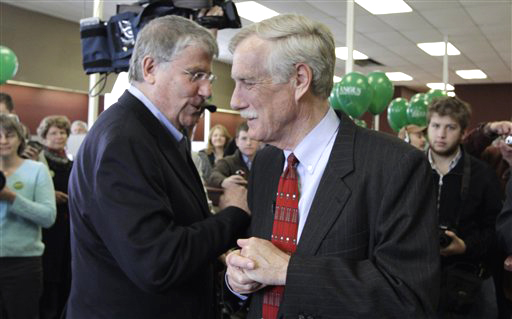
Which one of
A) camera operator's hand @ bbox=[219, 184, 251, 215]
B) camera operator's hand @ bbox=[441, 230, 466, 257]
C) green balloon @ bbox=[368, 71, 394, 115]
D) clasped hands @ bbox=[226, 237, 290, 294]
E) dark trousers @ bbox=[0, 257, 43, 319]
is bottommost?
dark trousers @ bbox=[0, 257, 43, 319]

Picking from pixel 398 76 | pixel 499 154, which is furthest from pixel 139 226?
pixel 398 76

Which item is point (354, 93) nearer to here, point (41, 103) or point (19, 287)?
point (19, 287)

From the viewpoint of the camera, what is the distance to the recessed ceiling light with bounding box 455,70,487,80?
11985 millimetres

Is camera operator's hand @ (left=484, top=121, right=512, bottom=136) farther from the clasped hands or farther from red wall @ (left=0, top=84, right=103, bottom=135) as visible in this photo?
red wall @ (left=0, top=84, right=103, bottom=135)

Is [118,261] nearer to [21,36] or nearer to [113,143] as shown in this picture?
[113,143]

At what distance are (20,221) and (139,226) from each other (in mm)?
1943

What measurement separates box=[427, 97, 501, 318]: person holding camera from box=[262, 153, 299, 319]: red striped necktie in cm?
106

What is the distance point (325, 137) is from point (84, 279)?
29.0 inches

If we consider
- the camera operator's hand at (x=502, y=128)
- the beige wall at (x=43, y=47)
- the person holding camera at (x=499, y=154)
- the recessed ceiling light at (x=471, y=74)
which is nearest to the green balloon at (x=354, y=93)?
the person holding camera at (x=499, y=154)

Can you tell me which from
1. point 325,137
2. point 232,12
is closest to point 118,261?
point 325,137

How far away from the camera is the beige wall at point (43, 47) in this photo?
294 inches

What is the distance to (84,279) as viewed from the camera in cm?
140

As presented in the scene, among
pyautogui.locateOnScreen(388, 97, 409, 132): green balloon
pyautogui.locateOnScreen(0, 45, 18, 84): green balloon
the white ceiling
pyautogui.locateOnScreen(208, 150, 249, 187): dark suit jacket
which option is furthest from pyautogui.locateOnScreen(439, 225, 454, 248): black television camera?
the white ceiling

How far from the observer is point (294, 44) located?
1207 millimetres
